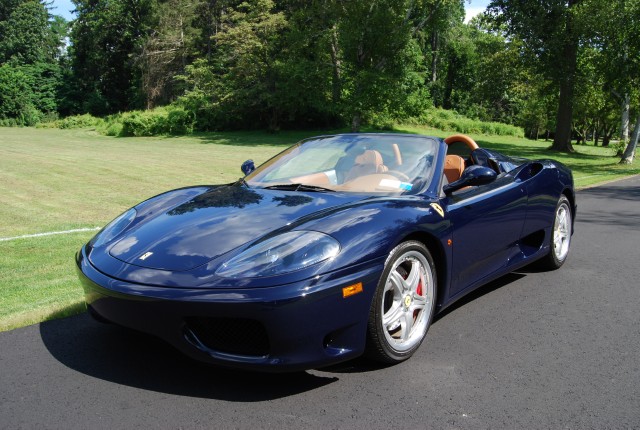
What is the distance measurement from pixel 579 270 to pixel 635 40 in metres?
18.0

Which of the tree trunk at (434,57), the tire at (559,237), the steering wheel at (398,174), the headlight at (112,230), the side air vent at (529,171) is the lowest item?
the tire at (559,237)

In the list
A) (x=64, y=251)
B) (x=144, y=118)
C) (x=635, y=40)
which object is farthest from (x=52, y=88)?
(x=64, y=251)

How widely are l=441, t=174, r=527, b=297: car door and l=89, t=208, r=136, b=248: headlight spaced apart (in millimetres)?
2086

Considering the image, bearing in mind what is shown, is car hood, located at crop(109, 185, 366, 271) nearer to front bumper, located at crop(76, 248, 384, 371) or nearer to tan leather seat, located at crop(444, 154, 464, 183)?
front bumper, located at crop(76, 248, 384, 371)

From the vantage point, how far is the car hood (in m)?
3.05

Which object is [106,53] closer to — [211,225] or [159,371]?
[211,225]

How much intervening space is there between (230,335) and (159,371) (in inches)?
23.4

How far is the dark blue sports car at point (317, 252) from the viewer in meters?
2.74

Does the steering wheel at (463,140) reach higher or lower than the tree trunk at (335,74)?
lower

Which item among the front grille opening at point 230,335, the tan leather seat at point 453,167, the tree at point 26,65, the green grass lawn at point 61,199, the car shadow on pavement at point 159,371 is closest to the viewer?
the front grille opening at point 230,335

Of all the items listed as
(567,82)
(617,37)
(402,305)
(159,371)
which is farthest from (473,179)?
(567,82)

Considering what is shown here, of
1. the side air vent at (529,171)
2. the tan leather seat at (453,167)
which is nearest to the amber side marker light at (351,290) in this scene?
the tan leather seat at (453,167)

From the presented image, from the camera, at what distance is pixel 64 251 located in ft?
21.1

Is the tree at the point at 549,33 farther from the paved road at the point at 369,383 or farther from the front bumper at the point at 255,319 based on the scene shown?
the front bumper at the point at 255,319
